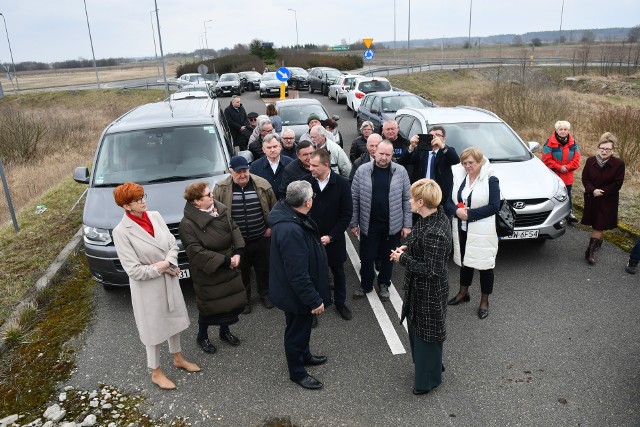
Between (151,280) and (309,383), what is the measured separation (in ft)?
5.30

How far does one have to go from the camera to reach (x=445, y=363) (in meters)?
4.27

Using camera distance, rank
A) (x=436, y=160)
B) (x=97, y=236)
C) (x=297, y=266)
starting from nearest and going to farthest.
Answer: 1. (x=297, y=266)
2. (x=97, y=236)
3. (x=436, y=160)

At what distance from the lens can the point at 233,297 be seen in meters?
4.38

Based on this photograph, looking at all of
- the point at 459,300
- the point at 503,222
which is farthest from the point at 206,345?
the point at 503,222

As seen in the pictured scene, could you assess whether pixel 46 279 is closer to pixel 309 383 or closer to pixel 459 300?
pixel 309 383

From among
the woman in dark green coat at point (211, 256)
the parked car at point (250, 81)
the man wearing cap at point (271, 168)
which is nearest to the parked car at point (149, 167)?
the man wearing cap at point (271, 168)

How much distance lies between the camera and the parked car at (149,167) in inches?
208

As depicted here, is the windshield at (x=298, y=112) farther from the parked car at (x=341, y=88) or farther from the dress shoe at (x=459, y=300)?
the parked car at (x=341, y=88)

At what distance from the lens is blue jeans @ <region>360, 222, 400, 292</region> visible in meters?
5.32

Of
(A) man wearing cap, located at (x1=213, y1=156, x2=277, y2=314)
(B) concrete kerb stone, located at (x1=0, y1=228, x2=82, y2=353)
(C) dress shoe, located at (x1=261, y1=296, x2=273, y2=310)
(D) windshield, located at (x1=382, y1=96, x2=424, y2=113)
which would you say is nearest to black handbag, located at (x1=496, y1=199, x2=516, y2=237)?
(A) man wearing cap, located at (x1=213, y1=156, x2=277, y2=314)

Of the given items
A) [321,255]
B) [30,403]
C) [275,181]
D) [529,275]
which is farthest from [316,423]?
[529,275]

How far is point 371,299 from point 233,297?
1.86 meters

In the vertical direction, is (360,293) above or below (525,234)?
below

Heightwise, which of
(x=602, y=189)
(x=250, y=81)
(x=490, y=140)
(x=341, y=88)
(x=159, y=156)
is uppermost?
(x=250, y=81)
